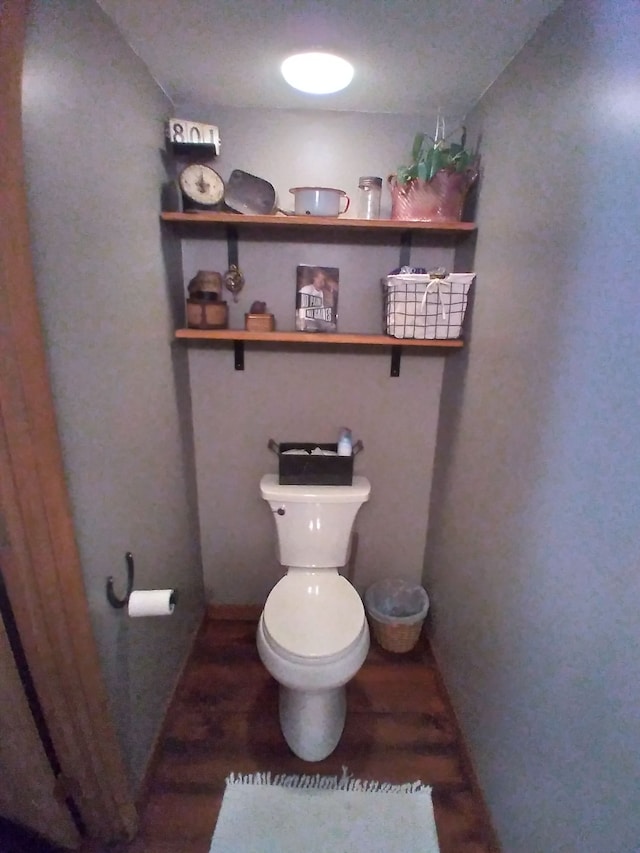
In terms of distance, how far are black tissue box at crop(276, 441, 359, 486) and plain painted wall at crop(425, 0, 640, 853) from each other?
48cm

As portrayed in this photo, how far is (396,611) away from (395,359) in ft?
3.83

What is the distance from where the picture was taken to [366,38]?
112 centimetres

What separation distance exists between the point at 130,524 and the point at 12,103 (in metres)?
0.94

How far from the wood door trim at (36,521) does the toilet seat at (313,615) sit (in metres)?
0.52

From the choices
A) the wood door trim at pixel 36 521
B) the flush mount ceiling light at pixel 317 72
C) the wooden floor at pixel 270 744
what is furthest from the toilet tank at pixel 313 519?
the flush mount ceiling light at pixel 317 72

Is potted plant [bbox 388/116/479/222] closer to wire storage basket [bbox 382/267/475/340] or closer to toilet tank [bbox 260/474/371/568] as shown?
wire storage basket [bbox 382/267/475/340]

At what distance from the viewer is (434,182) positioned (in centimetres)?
141

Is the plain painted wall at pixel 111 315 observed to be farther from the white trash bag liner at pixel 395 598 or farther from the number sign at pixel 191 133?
the white trash bag liner at pixel 395 598

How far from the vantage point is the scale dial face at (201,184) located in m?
1.42

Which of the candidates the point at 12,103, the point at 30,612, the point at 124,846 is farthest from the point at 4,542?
the point at 124,846

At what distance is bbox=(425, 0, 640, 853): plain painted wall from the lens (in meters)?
0.76

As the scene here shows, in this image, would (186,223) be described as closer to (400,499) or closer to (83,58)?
(83,58)

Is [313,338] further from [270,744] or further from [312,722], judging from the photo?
[270,744]

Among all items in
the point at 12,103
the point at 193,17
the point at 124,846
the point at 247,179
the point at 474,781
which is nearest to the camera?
the point at 12,103
